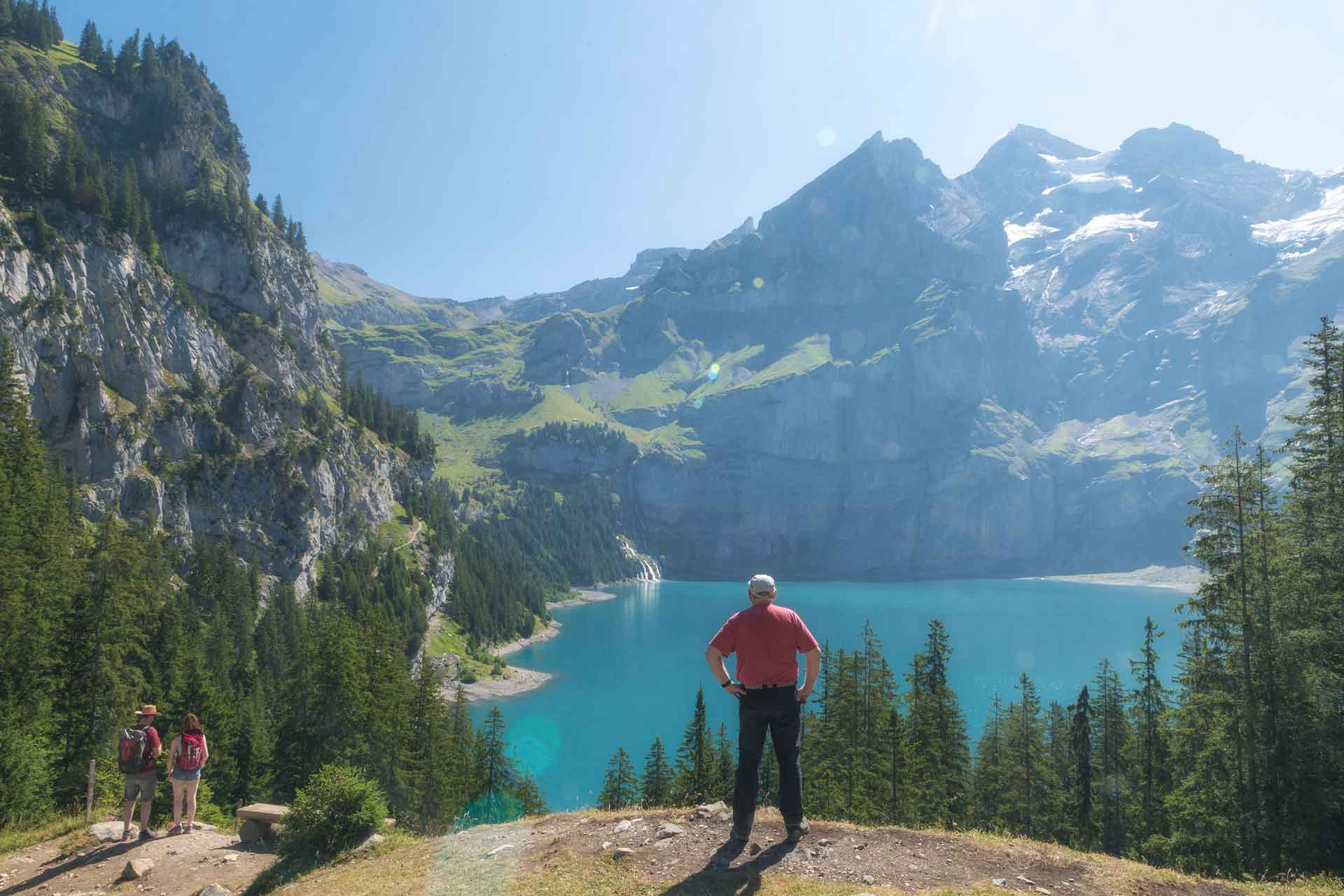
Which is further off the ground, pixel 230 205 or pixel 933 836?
pixel 230 205

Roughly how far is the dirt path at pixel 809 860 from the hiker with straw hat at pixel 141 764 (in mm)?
7149

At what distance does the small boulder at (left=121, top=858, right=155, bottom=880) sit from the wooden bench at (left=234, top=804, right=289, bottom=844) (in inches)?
63.4

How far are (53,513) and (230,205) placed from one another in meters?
124

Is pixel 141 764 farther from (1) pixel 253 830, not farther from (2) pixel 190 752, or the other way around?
(1) pixel 253 830

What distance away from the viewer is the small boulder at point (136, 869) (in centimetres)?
1277

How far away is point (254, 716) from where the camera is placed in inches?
2028

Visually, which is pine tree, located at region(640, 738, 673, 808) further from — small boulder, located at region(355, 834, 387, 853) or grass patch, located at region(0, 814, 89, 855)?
small boulder, located at region(355, 834, 387, 853)

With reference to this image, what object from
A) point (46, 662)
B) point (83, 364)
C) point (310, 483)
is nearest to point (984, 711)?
point (46, 662)

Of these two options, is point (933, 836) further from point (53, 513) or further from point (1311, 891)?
point (53, 513)

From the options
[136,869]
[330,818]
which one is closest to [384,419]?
[136,869]

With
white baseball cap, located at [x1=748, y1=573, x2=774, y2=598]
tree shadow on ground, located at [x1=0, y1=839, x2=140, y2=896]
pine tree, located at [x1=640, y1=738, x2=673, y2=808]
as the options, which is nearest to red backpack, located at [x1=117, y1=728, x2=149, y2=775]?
tree shadow on ground, located at [x1=0, y1=839, x2=140, y2=896]

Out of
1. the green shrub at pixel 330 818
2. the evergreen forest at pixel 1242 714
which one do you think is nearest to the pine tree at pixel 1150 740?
the evergreen forest at pixel 1242 714

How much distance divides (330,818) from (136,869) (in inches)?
141

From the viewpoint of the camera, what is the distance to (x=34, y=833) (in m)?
15.2
